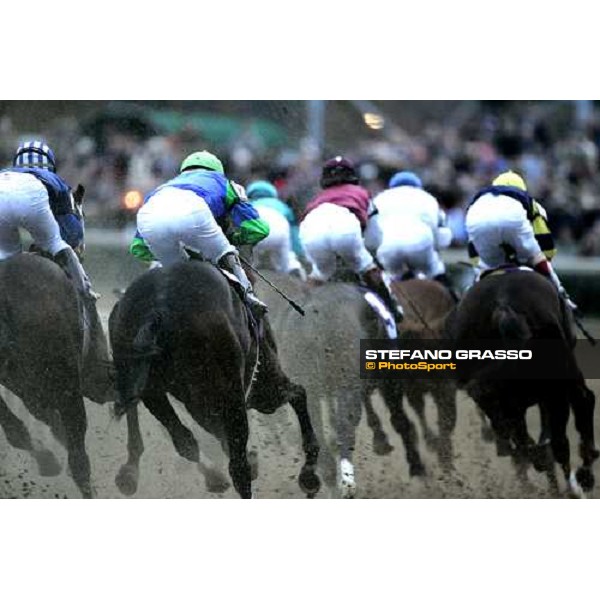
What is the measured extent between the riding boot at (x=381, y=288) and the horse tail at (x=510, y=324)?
0.58 meters

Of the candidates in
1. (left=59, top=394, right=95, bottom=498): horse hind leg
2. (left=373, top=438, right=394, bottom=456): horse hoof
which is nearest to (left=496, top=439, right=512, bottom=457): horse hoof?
(left=373, top=438, right=394, bottom=456): horse hoof

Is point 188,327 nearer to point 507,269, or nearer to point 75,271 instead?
point 75,271

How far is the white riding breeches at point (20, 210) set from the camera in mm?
9102

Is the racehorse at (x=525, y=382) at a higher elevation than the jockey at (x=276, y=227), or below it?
below

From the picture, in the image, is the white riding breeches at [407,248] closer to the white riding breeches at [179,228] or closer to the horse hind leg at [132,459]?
the white riding breeches at [179,228]

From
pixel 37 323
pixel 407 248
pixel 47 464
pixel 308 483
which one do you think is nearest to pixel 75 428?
pixel 47 464

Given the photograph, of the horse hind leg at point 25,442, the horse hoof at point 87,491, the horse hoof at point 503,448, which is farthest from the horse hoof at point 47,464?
the horse hoof at point 503,448

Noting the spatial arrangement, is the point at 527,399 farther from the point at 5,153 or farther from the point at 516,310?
the point at 5,153

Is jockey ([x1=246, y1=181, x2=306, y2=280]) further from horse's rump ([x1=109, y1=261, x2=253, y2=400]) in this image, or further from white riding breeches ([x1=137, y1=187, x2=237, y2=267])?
horse's rump ([x1=109, y1=261, x2=253, y2=400])

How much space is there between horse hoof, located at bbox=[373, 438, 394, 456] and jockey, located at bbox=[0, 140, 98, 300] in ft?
5.62

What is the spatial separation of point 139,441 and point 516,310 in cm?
212

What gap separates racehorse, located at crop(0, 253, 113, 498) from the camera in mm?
9133

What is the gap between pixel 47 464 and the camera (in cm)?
941

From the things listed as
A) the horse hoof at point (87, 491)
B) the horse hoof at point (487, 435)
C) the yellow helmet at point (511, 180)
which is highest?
the yellow helmet at point (511, 180)
